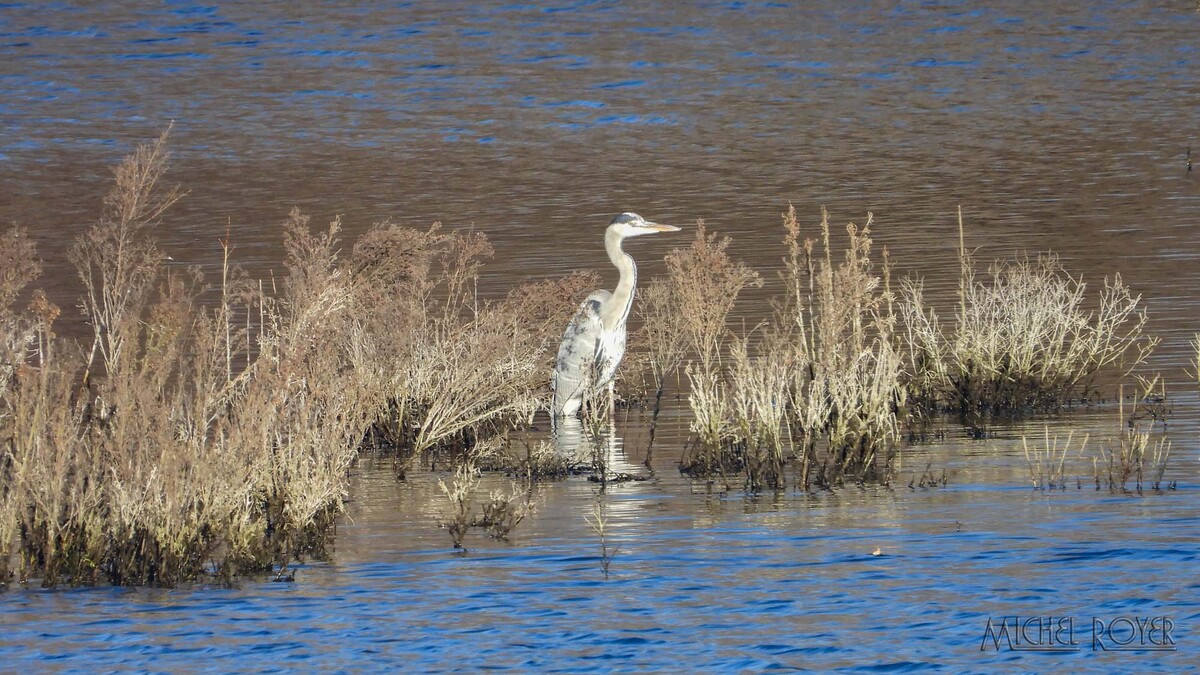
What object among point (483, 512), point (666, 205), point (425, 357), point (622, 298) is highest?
point (666, 205)

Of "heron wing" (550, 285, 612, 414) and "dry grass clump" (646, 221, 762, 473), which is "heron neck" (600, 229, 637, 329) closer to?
"heron wing" (550, 285, 612, 414)

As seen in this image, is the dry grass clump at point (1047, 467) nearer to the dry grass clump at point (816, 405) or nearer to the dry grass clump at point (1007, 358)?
the dry grass clump at point (816, 405)

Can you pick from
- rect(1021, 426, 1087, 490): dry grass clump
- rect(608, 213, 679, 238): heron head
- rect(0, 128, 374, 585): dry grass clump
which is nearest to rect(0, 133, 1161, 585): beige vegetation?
rect(0, 128, 374, 585): dry grass clump

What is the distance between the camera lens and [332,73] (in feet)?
167

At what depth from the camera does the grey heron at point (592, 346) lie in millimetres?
12922

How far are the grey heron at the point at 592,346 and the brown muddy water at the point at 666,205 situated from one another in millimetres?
459

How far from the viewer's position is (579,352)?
13062 millimetres

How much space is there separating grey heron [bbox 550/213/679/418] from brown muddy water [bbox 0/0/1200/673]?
459mm

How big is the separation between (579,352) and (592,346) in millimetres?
110

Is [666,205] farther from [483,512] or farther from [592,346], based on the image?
[483,512]

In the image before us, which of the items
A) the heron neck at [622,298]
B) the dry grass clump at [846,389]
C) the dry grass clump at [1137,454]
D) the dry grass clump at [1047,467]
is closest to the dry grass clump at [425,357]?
the heron neck at [622,298]

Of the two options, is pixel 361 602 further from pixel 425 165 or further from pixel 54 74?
pixel 54 74

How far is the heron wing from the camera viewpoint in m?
13.0

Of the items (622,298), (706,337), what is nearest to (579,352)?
(622,298)
